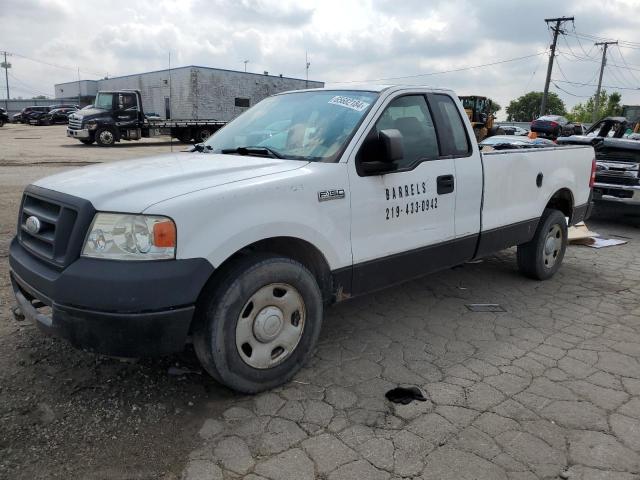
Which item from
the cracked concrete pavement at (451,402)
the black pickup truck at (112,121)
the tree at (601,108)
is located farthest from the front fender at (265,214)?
the tree at (601,108)

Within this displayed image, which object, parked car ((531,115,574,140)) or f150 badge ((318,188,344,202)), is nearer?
f150 badge ((318,188,344,202))

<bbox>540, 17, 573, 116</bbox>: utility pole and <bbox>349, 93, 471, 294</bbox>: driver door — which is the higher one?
<bbox>540, 17, 573, 116</bbox>: utility pole

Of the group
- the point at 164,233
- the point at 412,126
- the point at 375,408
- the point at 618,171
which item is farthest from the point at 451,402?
the point at 618,171

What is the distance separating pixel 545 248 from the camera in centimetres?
554

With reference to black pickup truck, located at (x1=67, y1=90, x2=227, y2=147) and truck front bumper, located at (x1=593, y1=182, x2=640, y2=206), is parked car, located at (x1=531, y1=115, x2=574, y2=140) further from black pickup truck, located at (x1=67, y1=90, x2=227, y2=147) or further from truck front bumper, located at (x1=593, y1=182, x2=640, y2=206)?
truck front bumper, located at (x1=593, y1=182, x2=640, y2=206)

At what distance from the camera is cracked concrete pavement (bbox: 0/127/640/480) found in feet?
8.34

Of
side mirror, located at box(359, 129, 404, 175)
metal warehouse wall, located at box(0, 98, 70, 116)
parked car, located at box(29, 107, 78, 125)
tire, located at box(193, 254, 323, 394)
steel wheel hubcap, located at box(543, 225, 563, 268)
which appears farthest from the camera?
metal warehouse wall, located at box(0, 98, 70, 116)

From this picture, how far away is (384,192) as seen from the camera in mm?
3580

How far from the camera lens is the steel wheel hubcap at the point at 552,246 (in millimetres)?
5527

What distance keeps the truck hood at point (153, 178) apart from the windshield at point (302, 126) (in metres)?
0.21

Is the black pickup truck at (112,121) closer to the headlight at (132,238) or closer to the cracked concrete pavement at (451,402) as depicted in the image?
the cracked concrete pavement at (451,402)

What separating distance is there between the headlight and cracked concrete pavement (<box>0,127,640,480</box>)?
3.07 feet

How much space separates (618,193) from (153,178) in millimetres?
8271

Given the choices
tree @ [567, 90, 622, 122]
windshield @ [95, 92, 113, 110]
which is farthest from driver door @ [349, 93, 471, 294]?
tree @ [567, 90, 622, 122]
